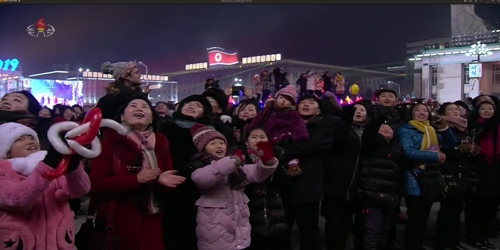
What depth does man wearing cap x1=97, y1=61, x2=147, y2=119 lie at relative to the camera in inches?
137

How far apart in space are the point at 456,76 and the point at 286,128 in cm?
1256

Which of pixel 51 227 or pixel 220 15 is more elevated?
pixel 220 15

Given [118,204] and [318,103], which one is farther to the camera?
[318,103]

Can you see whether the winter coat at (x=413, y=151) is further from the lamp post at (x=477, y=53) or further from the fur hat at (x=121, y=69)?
the lamp post at (x=477, y=53)

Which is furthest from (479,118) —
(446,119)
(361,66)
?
(361,66)

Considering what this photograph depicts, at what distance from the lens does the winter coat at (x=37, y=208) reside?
1.98 metres

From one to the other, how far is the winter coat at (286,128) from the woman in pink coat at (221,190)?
752 mm

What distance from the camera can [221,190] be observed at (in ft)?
10.1

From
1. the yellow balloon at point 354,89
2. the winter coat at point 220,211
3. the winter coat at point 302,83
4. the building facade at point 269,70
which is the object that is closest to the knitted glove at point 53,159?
the winter coat at point 220,211

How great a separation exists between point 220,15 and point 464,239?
13.5 ft

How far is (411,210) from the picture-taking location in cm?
441

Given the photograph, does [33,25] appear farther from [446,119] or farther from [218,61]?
[446,119]

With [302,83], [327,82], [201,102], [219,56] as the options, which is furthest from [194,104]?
[302,83]

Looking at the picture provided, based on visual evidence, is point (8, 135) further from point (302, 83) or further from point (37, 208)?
point (302, 83)
